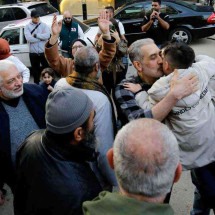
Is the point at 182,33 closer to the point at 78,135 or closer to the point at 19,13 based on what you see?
the point at 19,13

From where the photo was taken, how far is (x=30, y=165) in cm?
178

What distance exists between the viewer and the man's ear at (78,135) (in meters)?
1.77

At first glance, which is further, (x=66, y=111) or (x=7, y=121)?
(x=7, y=121)

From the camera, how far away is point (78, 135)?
178 cm

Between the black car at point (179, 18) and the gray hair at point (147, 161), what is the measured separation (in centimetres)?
851

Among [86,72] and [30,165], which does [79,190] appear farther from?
[86,72]

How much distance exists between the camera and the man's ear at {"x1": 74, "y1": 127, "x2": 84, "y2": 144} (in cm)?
177

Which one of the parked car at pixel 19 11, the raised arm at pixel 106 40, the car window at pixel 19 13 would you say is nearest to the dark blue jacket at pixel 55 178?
the raised arm at pixel 106 40

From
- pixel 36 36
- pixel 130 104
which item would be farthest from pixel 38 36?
pixel 130 104

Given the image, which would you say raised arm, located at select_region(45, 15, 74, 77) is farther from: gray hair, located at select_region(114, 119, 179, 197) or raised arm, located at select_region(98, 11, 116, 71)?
gray hair, located at select_region(114, 119, 179, 197)

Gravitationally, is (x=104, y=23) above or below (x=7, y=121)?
above

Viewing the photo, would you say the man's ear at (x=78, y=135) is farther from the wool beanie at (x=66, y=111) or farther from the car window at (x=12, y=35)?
the car window at (x=12, y=35)

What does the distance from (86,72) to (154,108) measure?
0.70 meters

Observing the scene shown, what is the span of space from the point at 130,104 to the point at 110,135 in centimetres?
37
